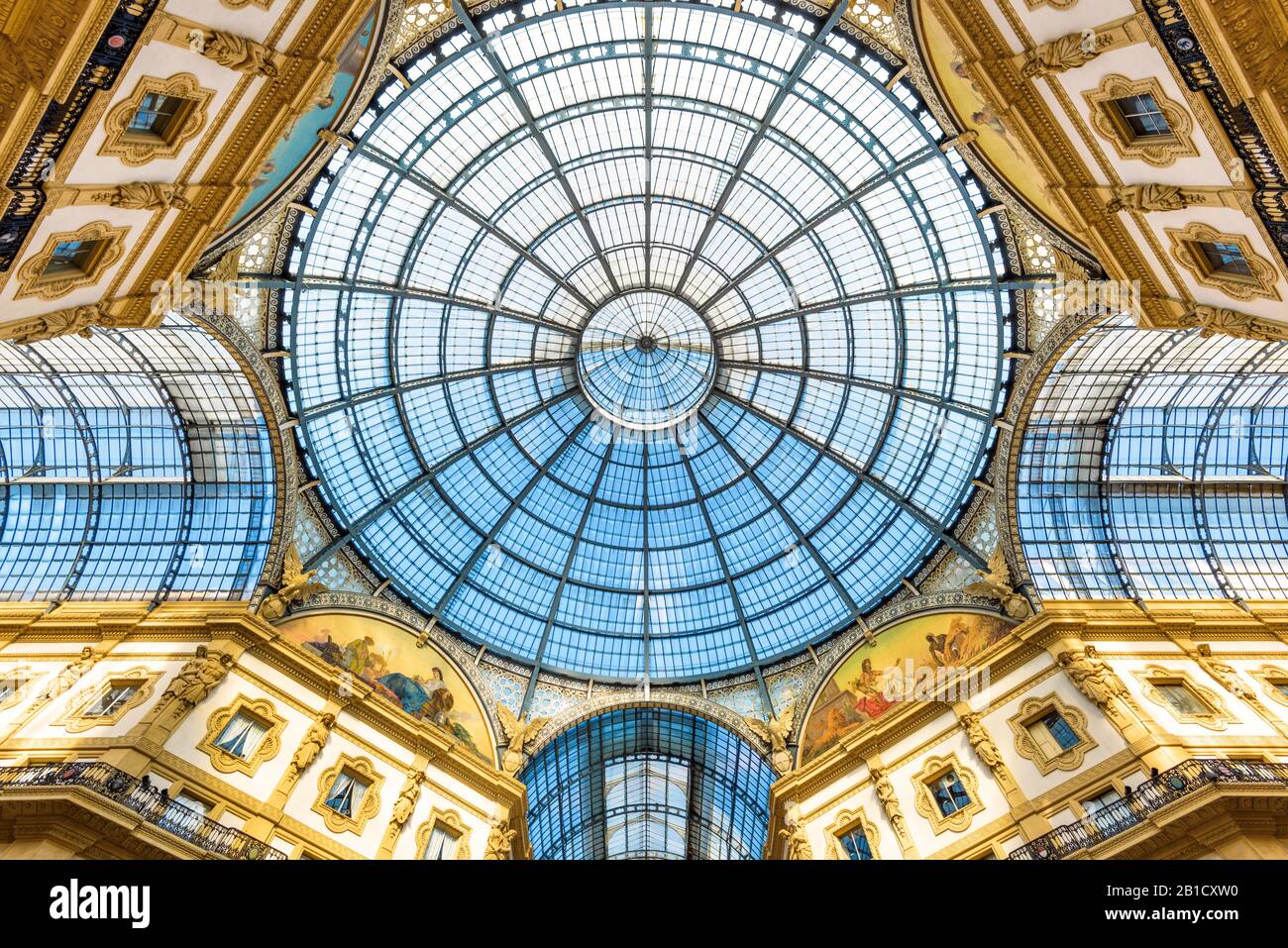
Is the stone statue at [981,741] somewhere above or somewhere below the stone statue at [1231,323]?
below

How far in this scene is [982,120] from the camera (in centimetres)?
2123

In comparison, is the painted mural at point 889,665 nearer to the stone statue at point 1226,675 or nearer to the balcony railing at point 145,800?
the stone statue at point 1226,675

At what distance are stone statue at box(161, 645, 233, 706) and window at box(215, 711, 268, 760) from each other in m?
1.30

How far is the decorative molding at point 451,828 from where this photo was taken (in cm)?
2752

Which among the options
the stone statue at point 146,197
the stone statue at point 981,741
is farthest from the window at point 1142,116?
the stone statue at point 146,197

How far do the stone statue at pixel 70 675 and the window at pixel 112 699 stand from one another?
1.15 meters

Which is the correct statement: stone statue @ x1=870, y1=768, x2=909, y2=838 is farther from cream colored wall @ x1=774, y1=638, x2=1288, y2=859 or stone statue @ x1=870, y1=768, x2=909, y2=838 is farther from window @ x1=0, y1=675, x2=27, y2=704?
window @ x1=0, y1=675, x2=27, y2=704

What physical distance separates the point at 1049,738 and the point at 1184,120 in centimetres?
1826

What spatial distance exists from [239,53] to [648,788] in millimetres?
37800

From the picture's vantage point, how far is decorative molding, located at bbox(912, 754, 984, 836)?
2523 cm

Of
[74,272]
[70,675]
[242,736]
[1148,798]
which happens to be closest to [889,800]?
[1148,798]

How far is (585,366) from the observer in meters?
38.3

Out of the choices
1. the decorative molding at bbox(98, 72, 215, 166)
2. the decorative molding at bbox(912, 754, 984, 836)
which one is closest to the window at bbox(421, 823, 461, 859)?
the decorative molding at bbox(912, 754, 984, 836)
